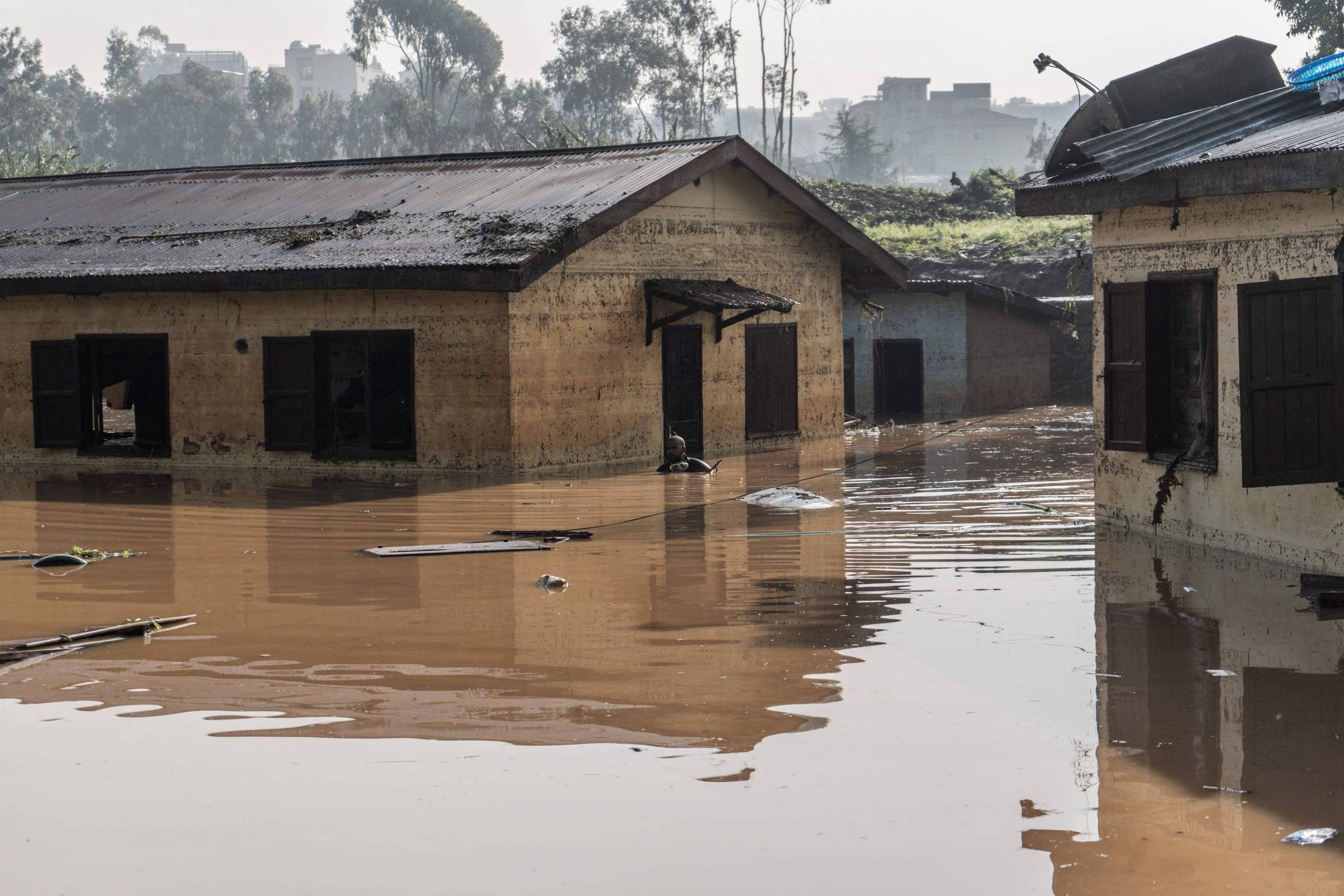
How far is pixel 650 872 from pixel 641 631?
146 inches

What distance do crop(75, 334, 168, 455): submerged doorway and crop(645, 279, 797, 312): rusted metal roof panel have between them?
6.09 m

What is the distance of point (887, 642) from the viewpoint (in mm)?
8539

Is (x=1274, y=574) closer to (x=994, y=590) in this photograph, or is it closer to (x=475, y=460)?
(x=994, y=590)

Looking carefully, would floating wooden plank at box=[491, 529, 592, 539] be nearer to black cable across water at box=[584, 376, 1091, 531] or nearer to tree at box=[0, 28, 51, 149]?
black cable across water at box=[584, 376, 1091, 531]

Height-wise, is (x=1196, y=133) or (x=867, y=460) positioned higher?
(x=1196, y=133)

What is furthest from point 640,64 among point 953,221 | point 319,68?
point 319,68

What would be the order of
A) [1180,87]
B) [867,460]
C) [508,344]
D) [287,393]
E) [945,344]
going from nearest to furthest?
[1180,87] < [508,344] < [287,393] < [867,460] < [945,344]

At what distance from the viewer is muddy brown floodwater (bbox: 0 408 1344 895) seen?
5348 millimetres

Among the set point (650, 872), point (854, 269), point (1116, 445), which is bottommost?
point (650, 872)

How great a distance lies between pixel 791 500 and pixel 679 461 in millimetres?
3806

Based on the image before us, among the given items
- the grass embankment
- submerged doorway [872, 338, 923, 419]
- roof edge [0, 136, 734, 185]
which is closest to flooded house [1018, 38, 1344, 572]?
roof edge [0, 136, 734, 185]

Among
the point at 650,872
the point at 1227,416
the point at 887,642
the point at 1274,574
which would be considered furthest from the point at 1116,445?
the point at 650,872

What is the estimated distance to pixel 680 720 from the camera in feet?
22.9

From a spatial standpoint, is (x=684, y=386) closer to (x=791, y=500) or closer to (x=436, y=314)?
(x=436, y=314)
